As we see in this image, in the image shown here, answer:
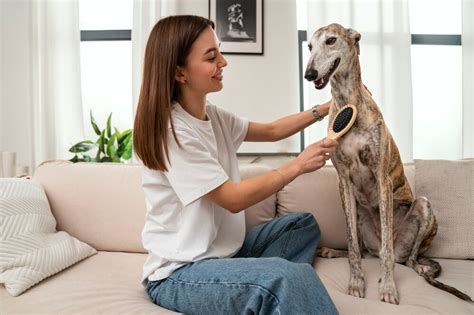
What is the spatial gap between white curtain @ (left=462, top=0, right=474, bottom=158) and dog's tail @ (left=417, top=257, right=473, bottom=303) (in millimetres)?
1801

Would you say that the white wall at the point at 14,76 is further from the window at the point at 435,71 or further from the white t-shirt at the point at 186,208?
the white t-shirt at the point at 186,208

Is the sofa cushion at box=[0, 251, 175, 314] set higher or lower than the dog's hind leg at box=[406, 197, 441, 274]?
lower

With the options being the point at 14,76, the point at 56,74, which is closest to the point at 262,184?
the point at 56,74

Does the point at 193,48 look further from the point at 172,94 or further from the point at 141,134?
the point at 141,134

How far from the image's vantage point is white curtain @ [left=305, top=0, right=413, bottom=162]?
301 cm

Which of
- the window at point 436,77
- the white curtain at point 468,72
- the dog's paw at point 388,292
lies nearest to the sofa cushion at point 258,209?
the dog's paw at point 388,292

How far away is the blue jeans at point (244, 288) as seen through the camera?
1023 millimetres

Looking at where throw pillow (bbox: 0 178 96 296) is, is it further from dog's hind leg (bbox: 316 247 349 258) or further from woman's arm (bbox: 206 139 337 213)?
dog's hind leg (bbox: 316 247 349 258)

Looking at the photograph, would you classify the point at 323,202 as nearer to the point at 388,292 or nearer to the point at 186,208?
the point at 388,292

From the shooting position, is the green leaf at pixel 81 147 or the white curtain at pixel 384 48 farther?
the white curtain at pixel 384 48

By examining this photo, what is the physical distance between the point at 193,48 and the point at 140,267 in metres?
0.96

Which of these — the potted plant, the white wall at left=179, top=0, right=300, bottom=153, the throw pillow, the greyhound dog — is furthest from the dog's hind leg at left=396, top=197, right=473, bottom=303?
the potted plant

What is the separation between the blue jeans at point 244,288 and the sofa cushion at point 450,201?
3.33 feet

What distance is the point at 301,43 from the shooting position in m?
3.20
